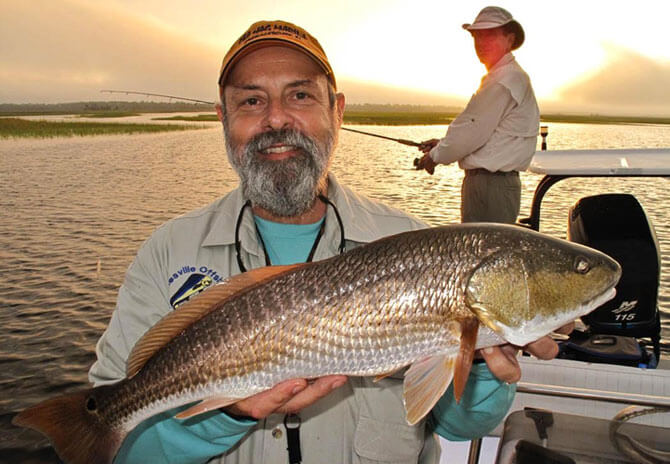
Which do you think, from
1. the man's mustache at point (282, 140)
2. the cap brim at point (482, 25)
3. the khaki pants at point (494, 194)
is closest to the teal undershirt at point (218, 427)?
the man's mustache at point (282, 140)

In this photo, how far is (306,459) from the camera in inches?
103

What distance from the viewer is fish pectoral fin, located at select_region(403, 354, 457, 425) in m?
2.15

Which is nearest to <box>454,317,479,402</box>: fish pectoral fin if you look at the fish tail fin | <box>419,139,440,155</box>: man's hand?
the fish tail fin

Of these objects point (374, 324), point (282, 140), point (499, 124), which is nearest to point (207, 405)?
point (374, 324)

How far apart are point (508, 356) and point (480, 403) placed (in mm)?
324

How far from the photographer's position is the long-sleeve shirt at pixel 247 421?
249 cm

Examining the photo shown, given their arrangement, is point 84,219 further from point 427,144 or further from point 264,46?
point 264,46

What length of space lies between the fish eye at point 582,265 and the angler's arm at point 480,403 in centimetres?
59

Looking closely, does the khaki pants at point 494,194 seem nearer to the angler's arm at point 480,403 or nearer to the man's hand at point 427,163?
the man's hand at point 427,163

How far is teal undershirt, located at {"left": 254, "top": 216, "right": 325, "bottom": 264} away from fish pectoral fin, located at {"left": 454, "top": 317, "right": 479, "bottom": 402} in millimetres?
1093

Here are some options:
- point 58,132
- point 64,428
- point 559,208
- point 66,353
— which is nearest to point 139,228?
point 66,353

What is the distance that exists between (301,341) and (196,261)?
3.01 ft

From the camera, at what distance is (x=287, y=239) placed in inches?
122

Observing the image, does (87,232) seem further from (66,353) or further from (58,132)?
(58,132)
